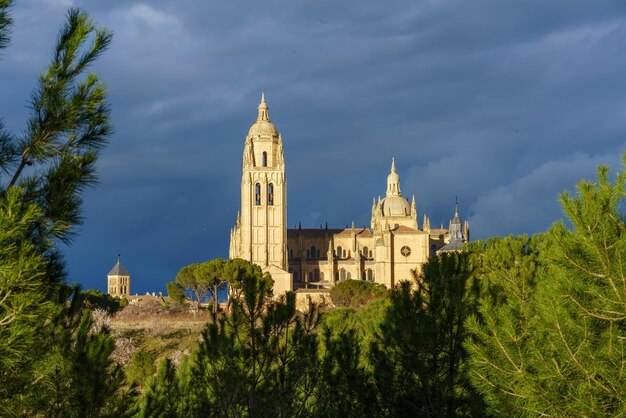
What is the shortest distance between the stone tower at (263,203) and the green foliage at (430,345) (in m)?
77.7

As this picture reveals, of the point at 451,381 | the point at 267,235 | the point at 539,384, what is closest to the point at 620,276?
the point at 539,384

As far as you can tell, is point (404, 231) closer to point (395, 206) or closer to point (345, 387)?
point (395, 206)

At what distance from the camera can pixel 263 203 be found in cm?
9475

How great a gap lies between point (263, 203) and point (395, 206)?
→ 20981 millimetres

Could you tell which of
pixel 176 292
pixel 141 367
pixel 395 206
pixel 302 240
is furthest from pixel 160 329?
pixel 395 206

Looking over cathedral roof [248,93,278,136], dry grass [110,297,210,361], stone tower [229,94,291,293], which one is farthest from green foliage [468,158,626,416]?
cathedral roof [248,93,278,136]

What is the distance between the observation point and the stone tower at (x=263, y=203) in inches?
3637

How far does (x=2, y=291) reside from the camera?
7.38 meters

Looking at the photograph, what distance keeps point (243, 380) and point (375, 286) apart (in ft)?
181

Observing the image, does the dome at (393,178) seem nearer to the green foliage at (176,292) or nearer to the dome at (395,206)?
the dome at (395,206)

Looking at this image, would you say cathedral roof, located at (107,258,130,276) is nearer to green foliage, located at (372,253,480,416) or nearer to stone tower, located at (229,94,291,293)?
stone tower, located at (229,94,291,293)

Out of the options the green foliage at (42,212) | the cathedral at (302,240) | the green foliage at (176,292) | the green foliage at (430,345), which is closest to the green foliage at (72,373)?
the green foliage at (42,212)

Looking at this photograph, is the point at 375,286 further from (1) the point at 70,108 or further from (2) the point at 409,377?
(1) the point at 70,108

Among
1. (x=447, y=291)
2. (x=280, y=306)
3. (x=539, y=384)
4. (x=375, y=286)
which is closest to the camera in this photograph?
(x=539, y=384)
